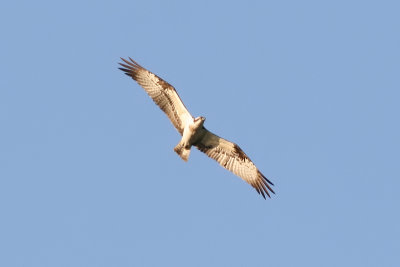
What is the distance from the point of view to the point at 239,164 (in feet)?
72.8

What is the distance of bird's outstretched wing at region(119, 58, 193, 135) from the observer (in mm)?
21328

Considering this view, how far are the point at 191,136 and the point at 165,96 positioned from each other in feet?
4.57

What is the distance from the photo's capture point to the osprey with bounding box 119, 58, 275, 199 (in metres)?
21.3

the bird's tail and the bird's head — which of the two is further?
the bird's tail

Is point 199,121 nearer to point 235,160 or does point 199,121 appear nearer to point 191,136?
point 191,136

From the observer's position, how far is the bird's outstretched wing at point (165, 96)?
840 inches

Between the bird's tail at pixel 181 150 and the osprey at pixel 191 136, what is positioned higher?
the osprey at pixel 191 136

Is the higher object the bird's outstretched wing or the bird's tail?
the bird's outstretched wing

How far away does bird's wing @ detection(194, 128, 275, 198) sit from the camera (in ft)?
72.1

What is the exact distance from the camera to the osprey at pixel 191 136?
839 inches

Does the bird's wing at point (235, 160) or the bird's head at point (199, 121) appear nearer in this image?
the bird's head at point (199, 121)

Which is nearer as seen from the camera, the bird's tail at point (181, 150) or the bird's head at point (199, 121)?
the bird's head at point (199, 121)

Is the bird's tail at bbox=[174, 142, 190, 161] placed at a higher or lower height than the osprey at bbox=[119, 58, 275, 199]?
lower

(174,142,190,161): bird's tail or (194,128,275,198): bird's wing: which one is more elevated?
(194,128,275,198): bird's wing
